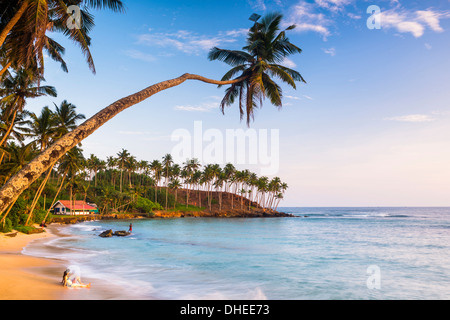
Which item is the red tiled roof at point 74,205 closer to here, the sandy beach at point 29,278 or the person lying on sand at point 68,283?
the sandy beach at point 29,278

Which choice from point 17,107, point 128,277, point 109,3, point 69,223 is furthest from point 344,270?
point 69,223

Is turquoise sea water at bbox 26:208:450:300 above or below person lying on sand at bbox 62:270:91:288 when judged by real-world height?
below

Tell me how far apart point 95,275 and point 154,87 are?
456 inches

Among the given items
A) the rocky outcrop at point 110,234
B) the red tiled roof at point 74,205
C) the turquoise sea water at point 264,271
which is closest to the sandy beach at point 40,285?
the turquoise sea water at point 264,271

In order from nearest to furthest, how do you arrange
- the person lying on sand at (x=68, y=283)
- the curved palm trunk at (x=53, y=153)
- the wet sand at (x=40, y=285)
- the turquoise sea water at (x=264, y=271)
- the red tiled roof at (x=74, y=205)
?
the curved palm trunk at (x=53, y=153), the wet sand at (x=40, y=285), the person lying on sand at (x=68, y=283), the turquoise sea water at (x=264, y=271), the red tiled roof at (x=74, y=205)

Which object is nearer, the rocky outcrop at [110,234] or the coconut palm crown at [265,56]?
the coconut palm crown at [265,56]

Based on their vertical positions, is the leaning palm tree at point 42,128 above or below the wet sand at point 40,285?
above

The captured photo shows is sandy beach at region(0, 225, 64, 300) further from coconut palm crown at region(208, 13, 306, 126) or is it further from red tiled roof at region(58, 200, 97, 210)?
red tiled roof at region(58, 200, 97, 210)

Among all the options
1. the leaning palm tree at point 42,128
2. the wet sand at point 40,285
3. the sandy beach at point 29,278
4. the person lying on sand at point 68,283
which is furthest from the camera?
the leaning palm tree at point 42,128

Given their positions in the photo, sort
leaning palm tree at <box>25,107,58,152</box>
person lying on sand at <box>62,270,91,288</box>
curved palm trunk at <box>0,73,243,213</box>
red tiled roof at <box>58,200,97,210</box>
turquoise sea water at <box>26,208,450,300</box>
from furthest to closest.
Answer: red tiled roof at <box>58,200,97,210</box> < leaning palm tree at <box>25,107,58,152</box> < turquoise sea water at <box>26,208,450,300</box> < person lying on sand at <box>62,270,91,288</box> < curved palm trunk at <box>0,73,243,213</box>

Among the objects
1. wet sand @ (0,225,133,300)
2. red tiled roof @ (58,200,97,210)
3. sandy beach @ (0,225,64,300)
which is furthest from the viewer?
red tiled roof @ (58,200,97,210)

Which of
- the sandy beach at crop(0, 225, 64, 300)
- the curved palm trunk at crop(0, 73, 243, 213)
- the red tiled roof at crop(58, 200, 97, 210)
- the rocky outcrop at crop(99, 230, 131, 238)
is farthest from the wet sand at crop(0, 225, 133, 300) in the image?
the red tiled roof at crop(58, 200, 97, 210)

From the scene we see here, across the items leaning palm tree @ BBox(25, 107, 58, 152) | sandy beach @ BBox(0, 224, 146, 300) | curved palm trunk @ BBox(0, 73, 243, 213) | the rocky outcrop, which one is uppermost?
leaning palm tree @ BBox(25, 107, 58, 152)

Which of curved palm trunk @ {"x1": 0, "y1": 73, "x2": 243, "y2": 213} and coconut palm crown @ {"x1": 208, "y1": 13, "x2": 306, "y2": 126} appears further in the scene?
coconut palm crown @ {"x1": 208, "y1": 13, "x2": 306, "y2": 126}
